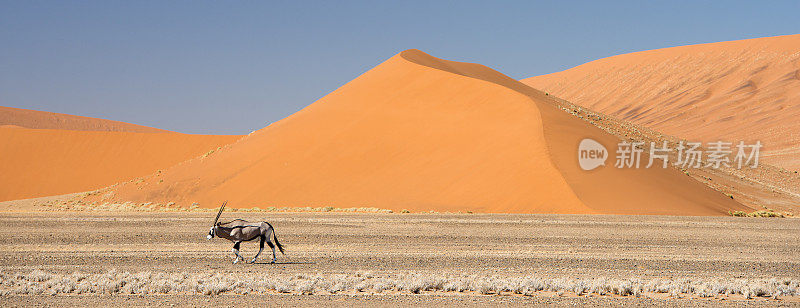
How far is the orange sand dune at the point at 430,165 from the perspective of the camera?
2723 centimetres

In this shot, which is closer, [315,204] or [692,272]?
[692,272]

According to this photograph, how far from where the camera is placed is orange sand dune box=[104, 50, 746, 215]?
89.4 feet

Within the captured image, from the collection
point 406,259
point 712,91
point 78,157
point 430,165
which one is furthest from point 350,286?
point 712,91

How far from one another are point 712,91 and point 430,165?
68488 millimetres

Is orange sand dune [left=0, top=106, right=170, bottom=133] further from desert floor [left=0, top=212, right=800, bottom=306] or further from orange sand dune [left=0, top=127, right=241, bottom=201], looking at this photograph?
desert floor [left=0, top=212, right=800, bottom=306]

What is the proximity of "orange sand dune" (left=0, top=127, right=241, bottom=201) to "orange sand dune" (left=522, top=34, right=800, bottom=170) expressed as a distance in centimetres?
5394

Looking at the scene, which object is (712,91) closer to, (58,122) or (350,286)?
(350,286)

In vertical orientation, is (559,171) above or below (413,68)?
Answer: below

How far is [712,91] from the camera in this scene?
284ft

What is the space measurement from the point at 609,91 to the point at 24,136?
77343mm

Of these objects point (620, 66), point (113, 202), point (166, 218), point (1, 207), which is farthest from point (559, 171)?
point (620, 66)

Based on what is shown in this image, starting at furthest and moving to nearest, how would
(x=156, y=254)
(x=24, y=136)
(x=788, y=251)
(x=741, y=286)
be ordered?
(x=24, y=136)
(x=788, y=251)
(x=156, y=254)
(x=741, y=286)

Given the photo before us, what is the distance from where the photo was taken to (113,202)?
3250 cm

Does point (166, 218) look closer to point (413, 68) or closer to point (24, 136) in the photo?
point (413, 68)
